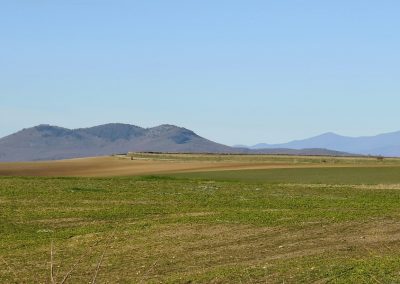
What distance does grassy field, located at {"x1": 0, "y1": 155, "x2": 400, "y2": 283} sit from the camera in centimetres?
2739

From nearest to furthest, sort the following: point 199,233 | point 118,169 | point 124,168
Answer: point 199,233 → point 118,169 → point 124,168

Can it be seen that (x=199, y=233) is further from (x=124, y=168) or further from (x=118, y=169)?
(x=124, y=168)

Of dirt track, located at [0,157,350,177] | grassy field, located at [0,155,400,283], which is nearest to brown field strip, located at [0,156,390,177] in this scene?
dirt track, located at [0,157,350,177]

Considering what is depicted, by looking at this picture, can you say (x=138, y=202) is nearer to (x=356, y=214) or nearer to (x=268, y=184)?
(x=356, y=214)

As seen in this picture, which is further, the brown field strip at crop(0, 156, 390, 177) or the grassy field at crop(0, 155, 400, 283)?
the brown field strip at crop(0, 156, 390, 177)

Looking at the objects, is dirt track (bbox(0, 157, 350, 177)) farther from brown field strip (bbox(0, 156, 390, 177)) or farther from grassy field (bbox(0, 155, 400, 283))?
grassy field (bbox(0, 155, 400, 283))

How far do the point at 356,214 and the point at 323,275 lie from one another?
21.4 metres

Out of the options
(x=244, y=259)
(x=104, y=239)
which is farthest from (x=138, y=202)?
(x=244, y=259)

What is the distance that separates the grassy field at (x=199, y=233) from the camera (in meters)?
27.4

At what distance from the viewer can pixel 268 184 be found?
3100 inches

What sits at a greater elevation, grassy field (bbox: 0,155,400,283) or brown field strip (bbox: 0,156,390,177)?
brown field strip (bbox: 0,156,390,177)

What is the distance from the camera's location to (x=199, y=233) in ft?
127

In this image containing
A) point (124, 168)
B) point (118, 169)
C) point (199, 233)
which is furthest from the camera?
point (124, 168)

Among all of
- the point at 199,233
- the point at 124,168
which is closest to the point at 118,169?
the point at 124,168
